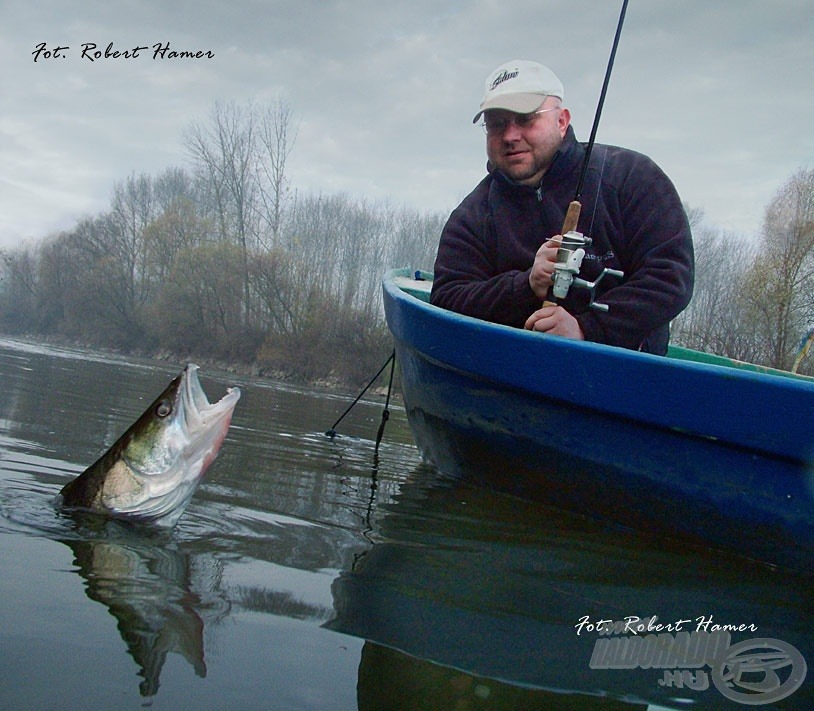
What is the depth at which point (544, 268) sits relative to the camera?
9.89 ft

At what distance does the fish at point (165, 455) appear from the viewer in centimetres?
214

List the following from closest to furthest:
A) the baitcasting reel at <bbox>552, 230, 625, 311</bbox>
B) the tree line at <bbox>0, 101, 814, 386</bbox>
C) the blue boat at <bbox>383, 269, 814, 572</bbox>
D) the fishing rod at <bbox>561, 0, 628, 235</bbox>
Answer: 1. the blue boat at <bbox>383, 269, 814, 572</bbox>
2. the baitcasting reel at <bbox>552, 230, 625, 311</bbox>
3. the fishing rod at <bbox>561, 0, 628, 235</bbox>
4. the tree line at <bbox>0, 101, 814, 386</bbox>

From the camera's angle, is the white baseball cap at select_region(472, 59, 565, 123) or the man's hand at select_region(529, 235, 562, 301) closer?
the man's hand at select_region(529, 235, 562, 301)

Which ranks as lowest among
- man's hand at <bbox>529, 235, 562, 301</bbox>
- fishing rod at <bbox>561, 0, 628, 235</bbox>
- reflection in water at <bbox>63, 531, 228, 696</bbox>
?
reflection in water at <bbox>63, 531, 228, 696</bbox>

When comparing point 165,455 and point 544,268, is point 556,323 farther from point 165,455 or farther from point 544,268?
point 165,455

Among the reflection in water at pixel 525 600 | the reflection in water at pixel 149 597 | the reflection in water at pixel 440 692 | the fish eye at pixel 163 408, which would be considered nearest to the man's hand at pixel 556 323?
the reflection in water at pixel 525 600

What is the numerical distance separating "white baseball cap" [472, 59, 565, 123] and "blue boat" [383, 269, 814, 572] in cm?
95

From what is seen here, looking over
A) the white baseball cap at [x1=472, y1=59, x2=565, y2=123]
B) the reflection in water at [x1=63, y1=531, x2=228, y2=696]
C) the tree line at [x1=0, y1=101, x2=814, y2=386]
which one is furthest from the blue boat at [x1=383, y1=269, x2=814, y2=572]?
the tree line at [x1=0, y1=101, x2=814, y2=386]

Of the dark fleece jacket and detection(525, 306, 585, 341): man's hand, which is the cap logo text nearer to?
the dark fleece jacket

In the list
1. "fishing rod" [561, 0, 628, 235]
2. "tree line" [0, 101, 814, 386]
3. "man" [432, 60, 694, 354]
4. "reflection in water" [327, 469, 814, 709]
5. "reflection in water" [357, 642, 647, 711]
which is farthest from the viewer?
"tree line" [0, 101, 814, 386]

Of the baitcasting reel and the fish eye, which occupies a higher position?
the baitcasting reel

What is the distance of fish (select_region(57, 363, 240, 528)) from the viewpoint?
7.02 ft

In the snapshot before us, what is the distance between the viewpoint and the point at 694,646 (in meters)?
1.72

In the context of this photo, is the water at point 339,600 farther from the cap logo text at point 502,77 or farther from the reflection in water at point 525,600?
the cap logo text at point 502,77
